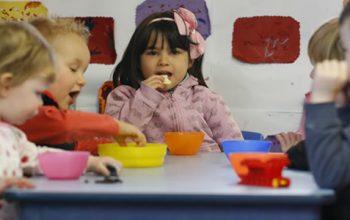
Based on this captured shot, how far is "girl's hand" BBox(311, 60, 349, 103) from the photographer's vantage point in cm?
99

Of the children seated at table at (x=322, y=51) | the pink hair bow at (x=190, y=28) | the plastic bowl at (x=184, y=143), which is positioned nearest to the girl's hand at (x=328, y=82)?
the children seated at table at (x=322, y=51)

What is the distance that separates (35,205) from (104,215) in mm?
103

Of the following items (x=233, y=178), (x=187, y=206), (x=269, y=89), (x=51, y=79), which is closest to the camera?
(x=187, y=206)

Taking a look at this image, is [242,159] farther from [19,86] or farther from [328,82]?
[19,86]

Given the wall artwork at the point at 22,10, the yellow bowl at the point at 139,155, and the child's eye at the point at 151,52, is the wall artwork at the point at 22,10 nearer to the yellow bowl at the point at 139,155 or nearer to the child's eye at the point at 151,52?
the child's eye at the point at 151,52

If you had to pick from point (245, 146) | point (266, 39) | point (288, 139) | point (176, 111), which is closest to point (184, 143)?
point (245, 146)

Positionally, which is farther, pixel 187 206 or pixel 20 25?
pixel 20 25

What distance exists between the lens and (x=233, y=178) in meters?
1.07

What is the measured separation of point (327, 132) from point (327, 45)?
0.35 m

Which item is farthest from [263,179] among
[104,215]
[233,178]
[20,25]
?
[20,25]

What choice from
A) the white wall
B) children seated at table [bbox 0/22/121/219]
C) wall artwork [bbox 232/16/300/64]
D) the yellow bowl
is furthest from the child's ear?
wall artwork [bbox 232/16/300/64]

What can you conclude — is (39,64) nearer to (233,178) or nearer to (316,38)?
(233,178)

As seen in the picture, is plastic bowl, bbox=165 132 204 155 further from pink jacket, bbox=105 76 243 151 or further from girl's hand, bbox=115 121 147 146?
pink jacket, bbox=105 76 243 151

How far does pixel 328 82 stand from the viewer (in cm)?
99
